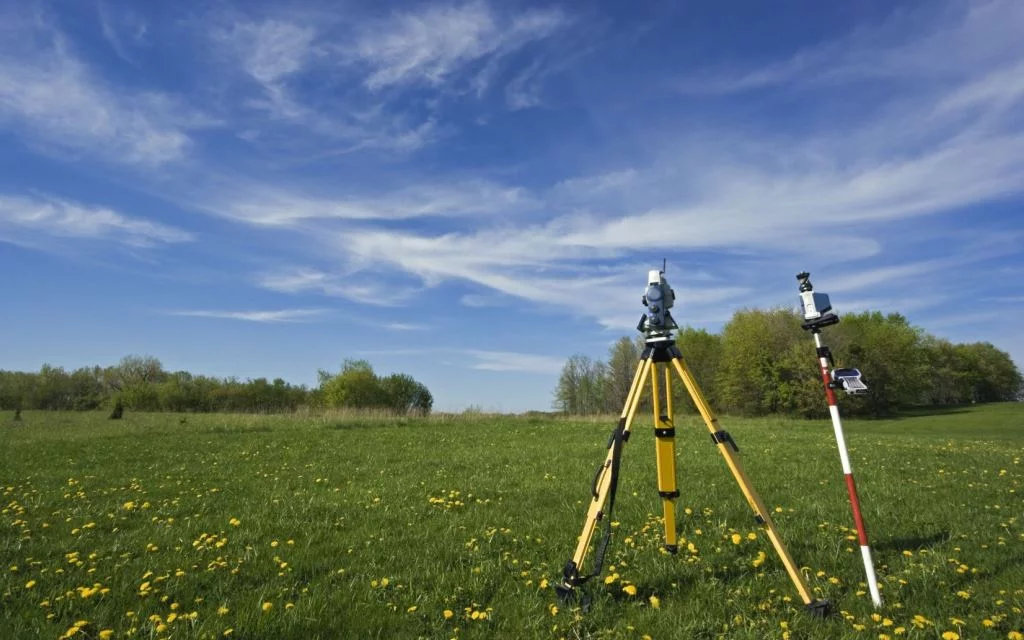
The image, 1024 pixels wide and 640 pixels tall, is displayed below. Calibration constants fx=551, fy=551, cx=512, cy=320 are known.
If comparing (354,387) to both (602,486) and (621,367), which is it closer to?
(621,367)

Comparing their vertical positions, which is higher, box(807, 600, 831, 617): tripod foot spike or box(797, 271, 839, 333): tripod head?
box(797, 271, 839, 333): tripod head

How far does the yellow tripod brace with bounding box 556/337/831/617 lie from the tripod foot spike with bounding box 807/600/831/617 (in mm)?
27

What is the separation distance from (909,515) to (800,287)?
6.04m

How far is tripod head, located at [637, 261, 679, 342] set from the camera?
5.87m

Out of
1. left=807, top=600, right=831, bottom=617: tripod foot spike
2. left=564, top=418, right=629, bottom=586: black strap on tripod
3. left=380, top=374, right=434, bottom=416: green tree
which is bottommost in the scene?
→ left=807, top=600, right=831, bottom=617: tripod foot spike

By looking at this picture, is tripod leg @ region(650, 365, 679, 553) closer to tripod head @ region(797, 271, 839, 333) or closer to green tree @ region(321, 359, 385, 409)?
tripod head @ region(797, 271, 839, 333)

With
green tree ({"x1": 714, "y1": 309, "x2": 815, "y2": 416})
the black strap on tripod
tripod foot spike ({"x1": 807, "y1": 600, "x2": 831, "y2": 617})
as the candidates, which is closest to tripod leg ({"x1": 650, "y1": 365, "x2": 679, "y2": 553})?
the black strap on tripod

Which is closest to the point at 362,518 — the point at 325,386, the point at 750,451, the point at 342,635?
the point at 342,635

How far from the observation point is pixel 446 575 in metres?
6.45

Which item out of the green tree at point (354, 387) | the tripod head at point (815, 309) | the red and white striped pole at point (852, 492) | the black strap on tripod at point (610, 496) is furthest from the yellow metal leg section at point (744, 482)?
the green tree at point (354, 387)

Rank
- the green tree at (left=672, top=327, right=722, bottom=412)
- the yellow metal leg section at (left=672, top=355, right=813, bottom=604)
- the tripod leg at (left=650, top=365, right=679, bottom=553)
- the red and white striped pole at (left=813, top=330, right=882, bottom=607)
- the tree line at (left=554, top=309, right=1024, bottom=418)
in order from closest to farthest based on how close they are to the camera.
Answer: the yellow metal leg section at (left=672, top=355, right=813, bottom=604) → the red and white striped pole at (left=813, top=330, right=882, bottom=607) → the tripod leg at (left=650, top=365, right=679, bottom=553) → the tree line at (left=554, top=309, right=1024, bottom=418) → the green tree at (left=672, top=327, right=722, bottom=412)

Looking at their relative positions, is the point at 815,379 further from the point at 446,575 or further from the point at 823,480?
the point at 446,575

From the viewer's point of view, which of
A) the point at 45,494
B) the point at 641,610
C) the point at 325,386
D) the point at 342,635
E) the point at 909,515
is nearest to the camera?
the point at 342,635

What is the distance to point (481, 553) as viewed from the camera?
728 centimetres
